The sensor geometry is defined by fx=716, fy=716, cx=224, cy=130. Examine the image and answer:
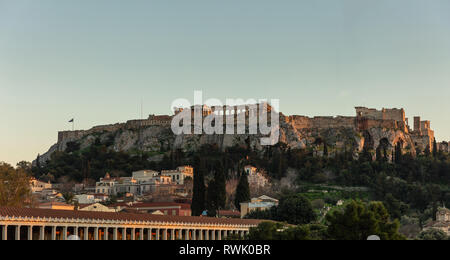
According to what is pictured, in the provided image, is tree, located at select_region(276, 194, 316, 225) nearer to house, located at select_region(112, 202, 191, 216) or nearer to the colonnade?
the colonnade

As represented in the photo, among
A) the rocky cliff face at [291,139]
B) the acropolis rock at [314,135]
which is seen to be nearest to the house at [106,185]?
the rocky cliff face at [291,139]

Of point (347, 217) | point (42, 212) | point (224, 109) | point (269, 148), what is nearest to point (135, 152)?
point (224, 109)

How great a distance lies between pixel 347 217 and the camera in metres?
54.7

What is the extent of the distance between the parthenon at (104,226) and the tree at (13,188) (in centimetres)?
1770

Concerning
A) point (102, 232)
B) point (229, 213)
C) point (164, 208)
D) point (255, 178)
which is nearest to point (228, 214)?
point (229, 213)

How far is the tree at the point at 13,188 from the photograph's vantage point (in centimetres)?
8591

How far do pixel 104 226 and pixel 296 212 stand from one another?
25.3 m

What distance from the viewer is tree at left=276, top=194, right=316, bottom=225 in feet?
280

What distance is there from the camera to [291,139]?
483 feet
